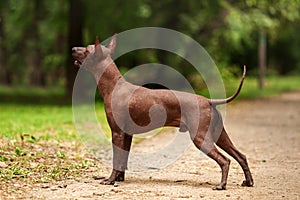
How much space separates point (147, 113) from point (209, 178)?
4.87 feet

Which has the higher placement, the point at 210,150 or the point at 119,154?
the point at 210,150

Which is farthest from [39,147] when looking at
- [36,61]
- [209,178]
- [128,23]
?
[36,61]

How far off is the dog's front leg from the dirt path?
0.42 feet

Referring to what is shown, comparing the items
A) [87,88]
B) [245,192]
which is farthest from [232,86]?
[245,192]

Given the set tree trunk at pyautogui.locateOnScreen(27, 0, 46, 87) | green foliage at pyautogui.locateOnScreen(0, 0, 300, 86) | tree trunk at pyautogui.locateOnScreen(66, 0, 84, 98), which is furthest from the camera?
tree trunk at pyautogui.locateOnScreen(27, 0, 46, 87)

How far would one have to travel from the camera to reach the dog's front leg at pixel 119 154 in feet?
27.9

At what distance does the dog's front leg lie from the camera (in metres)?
8.49

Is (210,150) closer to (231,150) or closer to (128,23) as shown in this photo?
(231,150)

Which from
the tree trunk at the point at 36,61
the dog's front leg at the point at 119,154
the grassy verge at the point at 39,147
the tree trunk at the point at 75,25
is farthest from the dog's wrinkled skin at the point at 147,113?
the tree trunk at the point at 36,61

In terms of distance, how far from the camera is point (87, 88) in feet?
77.3

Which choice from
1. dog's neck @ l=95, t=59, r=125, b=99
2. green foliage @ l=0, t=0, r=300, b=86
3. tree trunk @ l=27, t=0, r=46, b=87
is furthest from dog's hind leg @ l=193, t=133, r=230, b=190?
tree trunk @ l=27, t=0, r=46, b=87

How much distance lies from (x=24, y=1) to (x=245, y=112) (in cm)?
1002

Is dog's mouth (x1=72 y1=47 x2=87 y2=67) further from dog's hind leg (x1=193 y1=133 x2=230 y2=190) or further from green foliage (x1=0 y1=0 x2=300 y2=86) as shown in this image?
green foliage (x1=0 y1=0 x2=300 y2=86)

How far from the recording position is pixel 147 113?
27.7 ft
